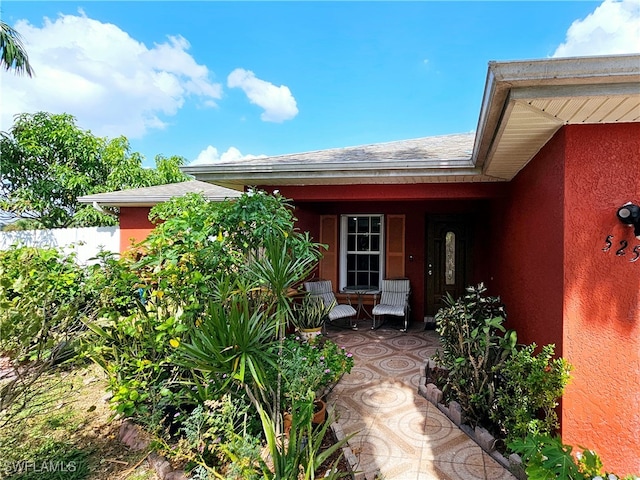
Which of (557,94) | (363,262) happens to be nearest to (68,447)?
(557,94)

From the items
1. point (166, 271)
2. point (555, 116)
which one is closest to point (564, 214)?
point (555, 116)

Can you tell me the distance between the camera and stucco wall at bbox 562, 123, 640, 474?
7.73ft

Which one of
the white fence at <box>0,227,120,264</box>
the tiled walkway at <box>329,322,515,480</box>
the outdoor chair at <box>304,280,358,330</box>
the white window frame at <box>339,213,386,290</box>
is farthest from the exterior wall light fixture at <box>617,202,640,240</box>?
the white fence at <box>0,227,120,264</box>

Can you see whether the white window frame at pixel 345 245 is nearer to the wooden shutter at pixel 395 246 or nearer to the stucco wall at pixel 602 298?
the wooden shutter at pixel 395 246

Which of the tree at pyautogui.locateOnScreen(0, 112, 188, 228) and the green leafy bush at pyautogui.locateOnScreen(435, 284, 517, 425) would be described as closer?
the green leafy bush at pyautogui.locateOnScreen(435, 284, 517, 425)

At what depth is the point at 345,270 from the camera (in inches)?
297

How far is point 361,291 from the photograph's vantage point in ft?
23.6

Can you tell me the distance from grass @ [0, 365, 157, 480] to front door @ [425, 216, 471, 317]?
19.5 feet

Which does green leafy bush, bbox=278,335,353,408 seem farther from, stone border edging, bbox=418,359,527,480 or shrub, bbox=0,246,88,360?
shrub, bbox=0,246,88,360

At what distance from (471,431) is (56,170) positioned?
13.8m

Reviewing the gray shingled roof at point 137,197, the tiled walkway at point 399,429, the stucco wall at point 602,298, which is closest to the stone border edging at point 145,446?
the tiled walkway at point 399,429

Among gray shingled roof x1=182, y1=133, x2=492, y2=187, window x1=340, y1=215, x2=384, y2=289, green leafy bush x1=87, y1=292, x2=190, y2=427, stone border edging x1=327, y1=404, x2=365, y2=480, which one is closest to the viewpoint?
stone border edging x1=327, y1=404, x2=365, y2=480

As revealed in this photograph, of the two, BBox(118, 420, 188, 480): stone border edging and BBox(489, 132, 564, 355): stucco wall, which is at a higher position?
BBox(489, 132, 564, 355): stucco wall

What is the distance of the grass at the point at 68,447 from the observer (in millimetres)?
2684
